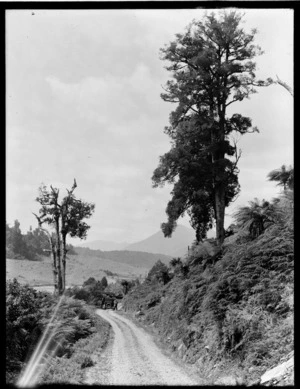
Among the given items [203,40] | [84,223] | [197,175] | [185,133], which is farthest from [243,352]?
[84,223]

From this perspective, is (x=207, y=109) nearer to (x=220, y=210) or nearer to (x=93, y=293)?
(x=220, y=210)

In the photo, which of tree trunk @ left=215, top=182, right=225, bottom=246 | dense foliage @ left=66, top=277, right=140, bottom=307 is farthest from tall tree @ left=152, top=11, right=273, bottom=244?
dense foliage @ left=66, top=277, right=140, bottom=307

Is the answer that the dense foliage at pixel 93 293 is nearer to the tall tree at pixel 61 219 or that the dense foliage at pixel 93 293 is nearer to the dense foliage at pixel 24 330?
the tall tree at pixel 61 219

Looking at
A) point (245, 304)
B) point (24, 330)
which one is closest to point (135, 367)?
point (24, 330)

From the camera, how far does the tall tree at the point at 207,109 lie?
2341cm

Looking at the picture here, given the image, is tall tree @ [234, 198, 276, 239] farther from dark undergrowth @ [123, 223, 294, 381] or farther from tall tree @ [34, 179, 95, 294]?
tall tree @ [34, 179, 95, 294]

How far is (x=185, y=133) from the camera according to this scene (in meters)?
24.6

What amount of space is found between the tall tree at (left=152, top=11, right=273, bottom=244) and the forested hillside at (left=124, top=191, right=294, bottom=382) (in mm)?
5299

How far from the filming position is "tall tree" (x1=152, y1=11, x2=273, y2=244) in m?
23.4

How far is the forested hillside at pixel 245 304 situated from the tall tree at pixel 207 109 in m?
5.30

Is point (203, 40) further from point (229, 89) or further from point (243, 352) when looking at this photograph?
point (243, 352)

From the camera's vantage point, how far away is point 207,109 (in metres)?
25.6

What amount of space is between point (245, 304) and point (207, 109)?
15.7 m
